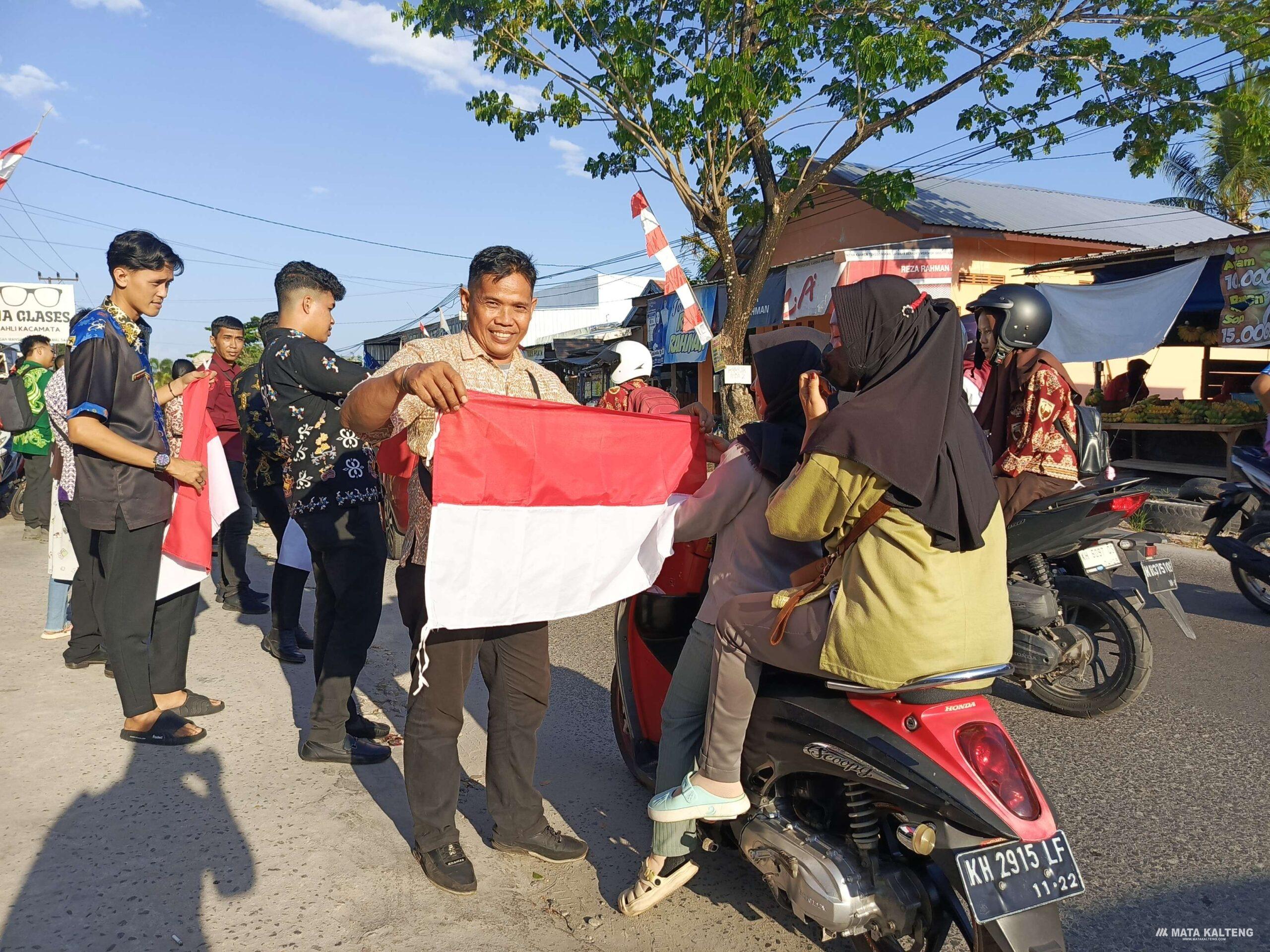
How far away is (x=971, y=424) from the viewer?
216 centimetres

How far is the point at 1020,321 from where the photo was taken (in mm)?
4609

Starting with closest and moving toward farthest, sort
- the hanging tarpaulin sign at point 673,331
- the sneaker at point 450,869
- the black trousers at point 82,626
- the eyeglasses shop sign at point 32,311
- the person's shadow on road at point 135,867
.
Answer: the person's shadow on road at point 135,867
the sneaker at point 450,869
the black trousers at point 82,626
the hanging tarpaulin sign at point 673,331
the eyeglasses shop sign at point 32,311

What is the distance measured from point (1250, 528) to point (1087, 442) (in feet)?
8.41

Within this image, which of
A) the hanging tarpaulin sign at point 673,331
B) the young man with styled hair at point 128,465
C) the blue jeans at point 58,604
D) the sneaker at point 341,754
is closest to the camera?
the young man with styled hair at point 128,465

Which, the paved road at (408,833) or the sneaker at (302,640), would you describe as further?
the sneaker at (302,640)

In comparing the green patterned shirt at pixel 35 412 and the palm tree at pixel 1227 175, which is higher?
the palm tree at pixel 1227 175

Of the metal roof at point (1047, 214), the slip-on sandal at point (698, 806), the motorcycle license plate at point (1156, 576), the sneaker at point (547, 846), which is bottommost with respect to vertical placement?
the sneaker at point (547, 846)

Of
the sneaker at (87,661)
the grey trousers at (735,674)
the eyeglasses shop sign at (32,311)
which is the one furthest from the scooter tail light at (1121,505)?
the eyeglasses shop sign at (32,311)

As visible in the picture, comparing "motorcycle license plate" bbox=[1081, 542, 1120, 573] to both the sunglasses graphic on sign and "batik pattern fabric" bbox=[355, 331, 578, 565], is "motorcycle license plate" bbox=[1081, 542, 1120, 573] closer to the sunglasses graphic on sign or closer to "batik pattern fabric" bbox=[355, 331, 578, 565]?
"batik pattern fabric" bbox=[355, 331, 578, 565]

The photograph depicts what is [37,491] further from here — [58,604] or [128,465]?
[128,465]

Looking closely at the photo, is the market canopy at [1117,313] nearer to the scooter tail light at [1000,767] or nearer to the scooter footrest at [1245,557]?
the scooter footrest at [1245,557]

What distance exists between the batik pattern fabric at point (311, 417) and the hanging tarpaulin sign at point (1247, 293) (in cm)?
1157

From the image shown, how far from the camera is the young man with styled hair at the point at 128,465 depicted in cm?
362

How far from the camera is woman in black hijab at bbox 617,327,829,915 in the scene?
257 cm
